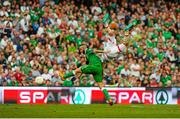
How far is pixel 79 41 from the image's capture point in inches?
1150

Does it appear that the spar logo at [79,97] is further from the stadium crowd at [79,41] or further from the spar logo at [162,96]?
the spar logo at [162,96]

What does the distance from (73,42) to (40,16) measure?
1870 millimetres

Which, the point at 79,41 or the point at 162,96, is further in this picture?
the point at 79,41

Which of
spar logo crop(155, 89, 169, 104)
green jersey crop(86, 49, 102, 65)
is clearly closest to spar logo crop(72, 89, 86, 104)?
spar logo crop(155, 89, 169, 104)

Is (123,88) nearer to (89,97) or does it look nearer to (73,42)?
(89,97)

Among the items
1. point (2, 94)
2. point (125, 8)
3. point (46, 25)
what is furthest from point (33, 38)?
point (125, 8)

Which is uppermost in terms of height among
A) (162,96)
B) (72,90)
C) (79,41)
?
(79,41)

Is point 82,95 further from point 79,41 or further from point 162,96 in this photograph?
point 79,41

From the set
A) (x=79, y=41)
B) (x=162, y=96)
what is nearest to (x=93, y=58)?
(x=162, y=96)

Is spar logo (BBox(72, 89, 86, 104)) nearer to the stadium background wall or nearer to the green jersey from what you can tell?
the stadium background wall

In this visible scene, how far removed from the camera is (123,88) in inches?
1038

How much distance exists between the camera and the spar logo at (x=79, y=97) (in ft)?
84.6

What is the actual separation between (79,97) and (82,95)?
0.14m

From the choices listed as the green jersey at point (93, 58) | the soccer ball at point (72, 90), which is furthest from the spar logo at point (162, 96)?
the green jersey at point (93, 58)
